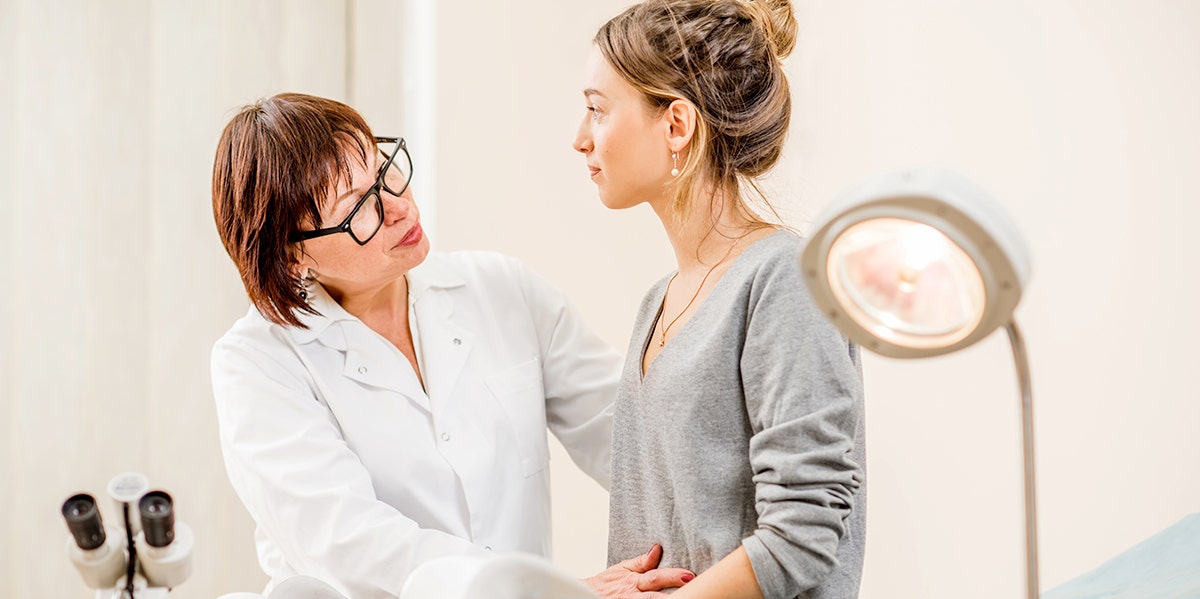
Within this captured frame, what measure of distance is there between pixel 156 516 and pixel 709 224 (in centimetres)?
91

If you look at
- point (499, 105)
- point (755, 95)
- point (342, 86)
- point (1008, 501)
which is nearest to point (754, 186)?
point (755, 95)

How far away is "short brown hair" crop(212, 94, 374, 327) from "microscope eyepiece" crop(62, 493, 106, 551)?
1.21 ft

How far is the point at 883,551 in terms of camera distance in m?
1.68

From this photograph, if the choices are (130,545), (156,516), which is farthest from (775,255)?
(130,545)

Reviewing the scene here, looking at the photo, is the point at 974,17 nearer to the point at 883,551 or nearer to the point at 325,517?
the point at 883,551

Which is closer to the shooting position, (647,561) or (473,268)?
(647,561)

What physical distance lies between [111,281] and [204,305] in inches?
7.4

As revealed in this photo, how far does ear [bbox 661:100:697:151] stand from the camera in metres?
1.15

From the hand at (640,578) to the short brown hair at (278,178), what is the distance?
0.60 meters

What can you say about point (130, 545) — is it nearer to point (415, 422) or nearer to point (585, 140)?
point (415, 422)

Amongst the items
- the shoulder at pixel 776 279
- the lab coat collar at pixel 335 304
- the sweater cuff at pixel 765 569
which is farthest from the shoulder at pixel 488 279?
the sweater cuff at pixel 765 569

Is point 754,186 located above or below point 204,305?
above

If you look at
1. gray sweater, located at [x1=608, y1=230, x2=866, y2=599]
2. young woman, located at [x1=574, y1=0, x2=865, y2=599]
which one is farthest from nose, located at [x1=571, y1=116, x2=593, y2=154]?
gray sweater, located at [x1=608, y1=230, x2=866, y2=599]

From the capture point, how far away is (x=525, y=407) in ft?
5.07
